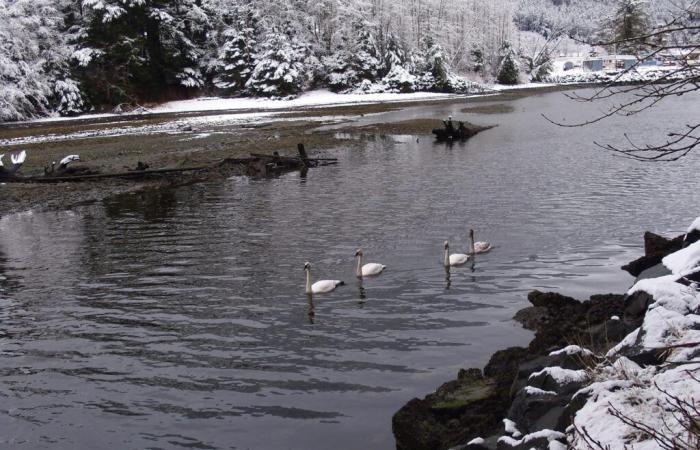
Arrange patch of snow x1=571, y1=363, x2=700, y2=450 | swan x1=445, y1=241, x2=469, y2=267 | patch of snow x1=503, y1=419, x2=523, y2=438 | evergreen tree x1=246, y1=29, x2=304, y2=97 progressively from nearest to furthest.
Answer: patch of snow x1=571, y1=363, x2=700, y2=450
patch of snow x1=503, y1=419, x2=523, y2=438
swan x1=445, y1=241, x2=469, y2=267
evergreen tree x1=246, y1=29, x2=304, y2=97

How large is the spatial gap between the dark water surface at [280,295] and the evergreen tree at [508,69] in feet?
280

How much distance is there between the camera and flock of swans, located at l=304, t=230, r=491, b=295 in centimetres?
1175

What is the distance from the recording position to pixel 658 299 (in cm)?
661

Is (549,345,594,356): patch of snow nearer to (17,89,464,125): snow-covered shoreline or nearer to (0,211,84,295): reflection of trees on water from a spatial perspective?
(0,211,84,295): reflection of trees on water

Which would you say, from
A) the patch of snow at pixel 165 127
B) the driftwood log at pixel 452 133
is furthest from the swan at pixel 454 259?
the patch of snow at pixel 165 127

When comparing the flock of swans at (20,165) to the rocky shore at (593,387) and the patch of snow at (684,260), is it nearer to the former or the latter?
the rocky shore at (593,387)

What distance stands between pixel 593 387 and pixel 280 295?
754 centimetres

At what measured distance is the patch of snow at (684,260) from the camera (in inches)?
290

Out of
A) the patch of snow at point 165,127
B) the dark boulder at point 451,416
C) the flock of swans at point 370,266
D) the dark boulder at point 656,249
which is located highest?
the patch of snow at point 165,127

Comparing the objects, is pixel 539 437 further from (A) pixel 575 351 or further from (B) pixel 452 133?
(B) pixel 452 133

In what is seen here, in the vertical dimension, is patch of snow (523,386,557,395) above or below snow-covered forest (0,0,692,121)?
below

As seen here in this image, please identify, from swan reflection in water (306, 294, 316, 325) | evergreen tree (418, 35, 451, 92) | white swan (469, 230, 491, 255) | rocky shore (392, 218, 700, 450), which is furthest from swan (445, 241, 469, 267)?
evergreen tree (418, 35, 451, 92)

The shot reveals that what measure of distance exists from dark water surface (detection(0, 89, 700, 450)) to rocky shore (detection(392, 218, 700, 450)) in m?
0.86

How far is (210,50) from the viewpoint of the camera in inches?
3046
